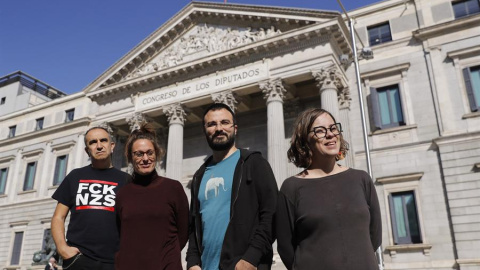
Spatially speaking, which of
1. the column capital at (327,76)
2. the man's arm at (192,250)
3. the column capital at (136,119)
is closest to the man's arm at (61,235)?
the man's arm at (192,250)

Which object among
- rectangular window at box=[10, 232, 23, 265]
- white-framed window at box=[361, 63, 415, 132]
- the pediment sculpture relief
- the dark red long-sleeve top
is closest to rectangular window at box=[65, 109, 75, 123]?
the pediment sculpture relief

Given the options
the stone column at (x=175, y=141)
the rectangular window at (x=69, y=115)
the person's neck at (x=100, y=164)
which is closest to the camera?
the person's neck at (x=100, y=164)

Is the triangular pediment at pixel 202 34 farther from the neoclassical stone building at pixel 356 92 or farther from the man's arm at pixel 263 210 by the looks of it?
the man's arm at pixel 263 210

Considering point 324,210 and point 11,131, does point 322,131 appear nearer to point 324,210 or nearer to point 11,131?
point 324,210

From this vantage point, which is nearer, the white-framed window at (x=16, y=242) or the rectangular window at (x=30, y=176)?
the white-framed window at (x=16, y=242)

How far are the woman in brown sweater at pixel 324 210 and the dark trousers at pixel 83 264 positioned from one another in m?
1.93

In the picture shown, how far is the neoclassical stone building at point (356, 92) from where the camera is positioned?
16969 mm

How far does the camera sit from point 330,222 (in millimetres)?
2820

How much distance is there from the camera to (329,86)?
18234 mm

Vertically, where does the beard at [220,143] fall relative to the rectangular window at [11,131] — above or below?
below

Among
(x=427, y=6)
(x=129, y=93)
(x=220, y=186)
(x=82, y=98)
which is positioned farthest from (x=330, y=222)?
(x=82, y=98)

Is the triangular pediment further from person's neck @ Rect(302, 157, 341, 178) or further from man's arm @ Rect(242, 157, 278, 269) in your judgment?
person's neck @ Rect(302, 157, 341, 178)

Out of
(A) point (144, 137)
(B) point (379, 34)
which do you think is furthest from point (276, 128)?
(A) point (144, 137)

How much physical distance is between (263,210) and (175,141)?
60.6 feet
